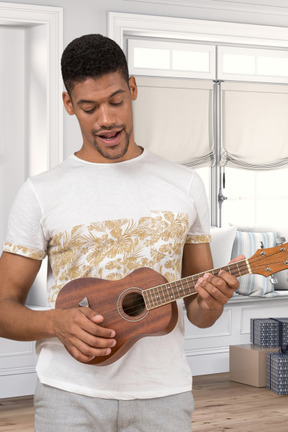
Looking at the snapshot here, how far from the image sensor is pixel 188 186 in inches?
59.5

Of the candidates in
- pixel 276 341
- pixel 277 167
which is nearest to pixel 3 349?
pixel 276 341

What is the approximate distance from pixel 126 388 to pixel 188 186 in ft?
1.35

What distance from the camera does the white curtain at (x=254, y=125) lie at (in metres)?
5.92

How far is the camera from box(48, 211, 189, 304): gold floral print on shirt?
4.70ft

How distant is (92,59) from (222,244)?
4.19 meters

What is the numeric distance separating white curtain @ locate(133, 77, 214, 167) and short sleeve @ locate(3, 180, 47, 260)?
4142mm

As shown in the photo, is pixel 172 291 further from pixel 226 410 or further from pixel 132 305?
pixel 226 410

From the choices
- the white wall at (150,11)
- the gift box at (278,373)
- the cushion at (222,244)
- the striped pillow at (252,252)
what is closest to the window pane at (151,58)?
the white wall at (150,11)

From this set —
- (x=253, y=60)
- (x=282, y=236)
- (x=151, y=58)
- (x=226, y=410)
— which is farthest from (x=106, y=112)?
(x=253, y=60)

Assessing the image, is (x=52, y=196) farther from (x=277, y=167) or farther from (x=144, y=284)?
(x=277, y=167)

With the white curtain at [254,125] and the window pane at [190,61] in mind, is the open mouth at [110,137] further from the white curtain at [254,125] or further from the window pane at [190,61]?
the white curtain at [254,125]

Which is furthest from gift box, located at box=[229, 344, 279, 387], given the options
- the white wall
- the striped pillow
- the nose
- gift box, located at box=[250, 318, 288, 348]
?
the nose

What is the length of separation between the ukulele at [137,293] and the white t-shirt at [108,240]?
0.06 feet

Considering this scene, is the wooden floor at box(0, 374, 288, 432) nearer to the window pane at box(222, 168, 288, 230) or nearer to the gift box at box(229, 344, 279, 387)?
the gift box at box(229, 344, 279, 387)
